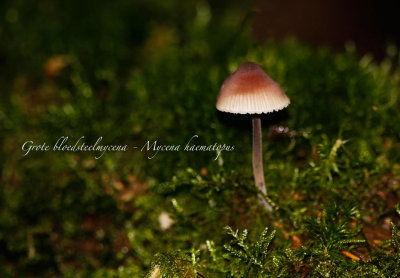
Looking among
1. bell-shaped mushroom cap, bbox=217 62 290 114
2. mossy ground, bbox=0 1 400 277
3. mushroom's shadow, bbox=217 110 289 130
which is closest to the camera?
bell-shaped mushroom cap, bbox=217 62 290 114

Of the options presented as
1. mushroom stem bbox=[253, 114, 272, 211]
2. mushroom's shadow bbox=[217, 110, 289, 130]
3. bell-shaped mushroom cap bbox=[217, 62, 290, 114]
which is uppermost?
mushroom's shadow bbox=[217, 110, 289, 130]

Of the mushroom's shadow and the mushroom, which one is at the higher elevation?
the mushroom's shadow

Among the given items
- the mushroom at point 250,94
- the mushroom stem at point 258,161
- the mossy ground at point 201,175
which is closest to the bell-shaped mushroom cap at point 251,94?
the mushroom at point 250,94

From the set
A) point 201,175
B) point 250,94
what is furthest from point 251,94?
point 201,175

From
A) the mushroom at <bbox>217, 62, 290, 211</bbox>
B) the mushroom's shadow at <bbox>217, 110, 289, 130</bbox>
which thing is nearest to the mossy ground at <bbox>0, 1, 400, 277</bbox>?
the mushroom's shadow at <bbox>217, 110, 289, 130</bbox>

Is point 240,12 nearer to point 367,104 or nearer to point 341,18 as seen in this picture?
point 341,18

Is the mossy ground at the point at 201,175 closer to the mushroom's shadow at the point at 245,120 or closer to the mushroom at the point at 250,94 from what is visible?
the mushroom's shadow at the point at 245,120

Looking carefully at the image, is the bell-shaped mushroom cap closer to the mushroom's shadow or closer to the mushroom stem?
the mushroom stem

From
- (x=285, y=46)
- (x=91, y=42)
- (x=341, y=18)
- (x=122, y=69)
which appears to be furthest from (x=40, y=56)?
(x=341, y=18)
